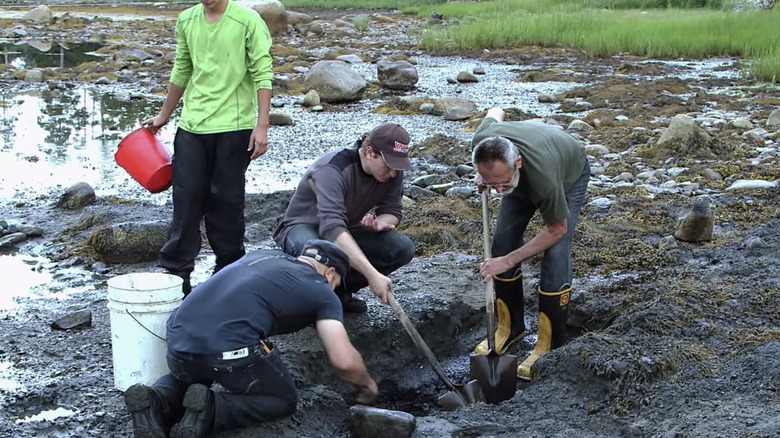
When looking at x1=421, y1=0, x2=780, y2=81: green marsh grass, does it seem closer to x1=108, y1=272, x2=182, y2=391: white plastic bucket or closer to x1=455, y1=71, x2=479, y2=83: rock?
x1=455, y1=71, x2=479, y2=83: rock

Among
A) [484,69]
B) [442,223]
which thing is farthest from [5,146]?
[484,69]

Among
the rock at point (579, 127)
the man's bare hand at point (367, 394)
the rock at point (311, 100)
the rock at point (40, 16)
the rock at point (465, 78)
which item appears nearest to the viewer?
the man's bare hand at point (367, 394)

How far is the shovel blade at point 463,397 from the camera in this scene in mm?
4480

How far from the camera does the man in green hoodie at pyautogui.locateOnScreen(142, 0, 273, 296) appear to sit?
4883mm

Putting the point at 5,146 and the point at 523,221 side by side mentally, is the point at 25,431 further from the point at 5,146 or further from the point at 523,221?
the point at 5,146

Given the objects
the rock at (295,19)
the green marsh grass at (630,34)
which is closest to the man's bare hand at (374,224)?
the green marsh grass at (630,34)

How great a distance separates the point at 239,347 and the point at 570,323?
2.52 metres

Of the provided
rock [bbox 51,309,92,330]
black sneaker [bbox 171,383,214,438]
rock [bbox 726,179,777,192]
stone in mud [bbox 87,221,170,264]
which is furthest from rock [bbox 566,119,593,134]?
black sneaker [bbox 171,383,214,438]

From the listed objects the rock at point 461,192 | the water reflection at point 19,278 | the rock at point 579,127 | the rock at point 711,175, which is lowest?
the water reflection at point 19,278

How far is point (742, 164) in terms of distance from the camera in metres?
8.39

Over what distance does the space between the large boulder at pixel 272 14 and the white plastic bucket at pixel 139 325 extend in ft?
69.9

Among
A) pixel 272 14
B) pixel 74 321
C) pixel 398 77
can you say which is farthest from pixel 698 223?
pixel 272 14

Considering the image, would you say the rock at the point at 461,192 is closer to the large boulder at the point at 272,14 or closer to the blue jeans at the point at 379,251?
the blue jeans at the point at 379,251

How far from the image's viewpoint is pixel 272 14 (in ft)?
80.9
